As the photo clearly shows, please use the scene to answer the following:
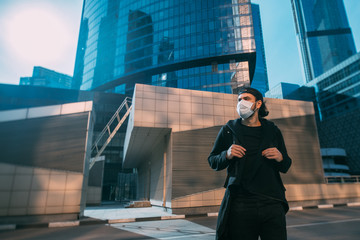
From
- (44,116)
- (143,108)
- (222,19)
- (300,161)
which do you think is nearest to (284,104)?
(300,161)

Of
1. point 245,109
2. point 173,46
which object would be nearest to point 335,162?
point 173,46

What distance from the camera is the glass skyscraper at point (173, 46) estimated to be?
50.1 meters

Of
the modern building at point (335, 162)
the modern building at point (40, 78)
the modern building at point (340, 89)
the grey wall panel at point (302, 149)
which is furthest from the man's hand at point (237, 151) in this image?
the modern building at point (40, 78)

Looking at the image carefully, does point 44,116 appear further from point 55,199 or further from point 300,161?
point 300,161

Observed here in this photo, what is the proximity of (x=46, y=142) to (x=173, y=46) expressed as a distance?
47885 millimetres

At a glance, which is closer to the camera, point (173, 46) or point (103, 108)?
point (103, 108)

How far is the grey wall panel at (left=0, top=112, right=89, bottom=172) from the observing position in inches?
412

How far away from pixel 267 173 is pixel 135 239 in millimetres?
5469

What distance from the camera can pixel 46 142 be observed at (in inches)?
438

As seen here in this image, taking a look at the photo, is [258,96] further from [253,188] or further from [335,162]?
[335,162]

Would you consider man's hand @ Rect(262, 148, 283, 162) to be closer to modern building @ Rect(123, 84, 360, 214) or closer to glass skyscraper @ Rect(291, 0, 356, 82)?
modern building @ Rect(123, 84, 360, 214)

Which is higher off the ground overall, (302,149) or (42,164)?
(302,149)

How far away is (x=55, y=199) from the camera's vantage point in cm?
1040

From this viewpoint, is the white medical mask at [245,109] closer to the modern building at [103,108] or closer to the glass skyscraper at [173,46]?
the modern building at [103,108]
